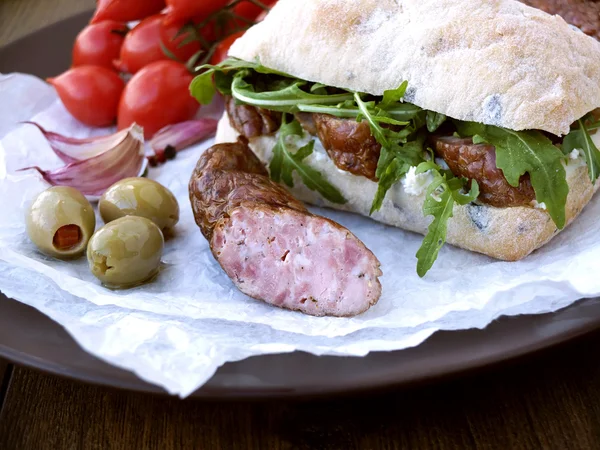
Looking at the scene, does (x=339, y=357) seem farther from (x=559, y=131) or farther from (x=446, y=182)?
(x=559, y=131)

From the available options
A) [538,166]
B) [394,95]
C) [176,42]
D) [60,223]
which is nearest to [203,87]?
[176,42]

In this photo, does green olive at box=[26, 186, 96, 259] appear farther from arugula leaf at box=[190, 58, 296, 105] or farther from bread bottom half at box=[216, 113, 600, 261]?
bread bottom half at box=[216, 113, 600, 261]

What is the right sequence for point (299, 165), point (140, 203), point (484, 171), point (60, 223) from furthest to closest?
point (299, 165) < point (140, 203) < point (60, 223) < point (484, 171)

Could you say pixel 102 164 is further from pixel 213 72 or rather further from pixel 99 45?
pixel 99 45

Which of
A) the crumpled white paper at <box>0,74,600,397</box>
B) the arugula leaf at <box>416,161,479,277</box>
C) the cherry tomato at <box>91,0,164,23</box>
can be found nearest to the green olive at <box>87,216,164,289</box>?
the crumpled white paper at <box>0,74,600,397</box>

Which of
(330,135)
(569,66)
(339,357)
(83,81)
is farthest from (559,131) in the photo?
(83,81)

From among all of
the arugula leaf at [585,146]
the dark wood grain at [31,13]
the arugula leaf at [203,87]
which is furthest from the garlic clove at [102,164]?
the dark wood grain at [31,13]
